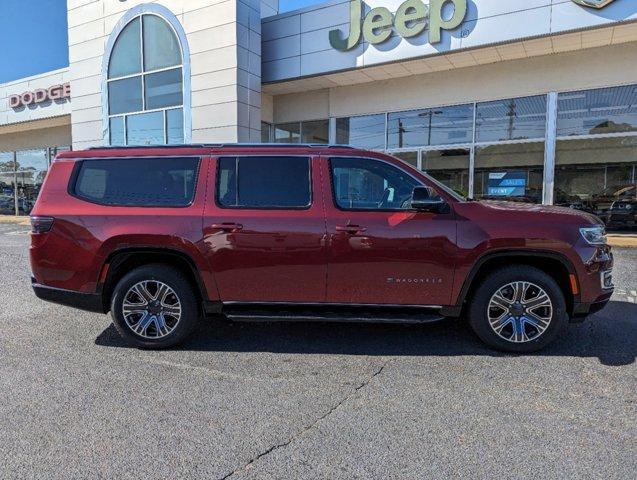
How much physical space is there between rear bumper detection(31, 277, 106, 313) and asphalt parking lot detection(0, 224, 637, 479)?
416mm

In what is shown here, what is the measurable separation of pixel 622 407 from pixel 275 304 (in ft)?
9.39

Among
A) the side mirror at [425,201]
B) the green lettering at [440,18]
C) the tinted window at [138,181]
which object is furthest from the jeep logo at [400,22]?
the tinted window at [138,181]

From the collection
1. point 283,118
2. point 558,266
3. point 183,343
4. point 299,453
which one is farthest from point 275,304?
point 283,118

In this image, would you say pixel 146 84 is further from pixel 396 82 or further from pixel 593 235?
pixel 593 235

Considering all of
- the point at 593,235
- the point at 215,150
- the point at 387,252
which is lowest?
the point at 387,252

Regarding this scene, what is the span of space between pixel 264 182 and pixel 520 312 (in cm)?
269

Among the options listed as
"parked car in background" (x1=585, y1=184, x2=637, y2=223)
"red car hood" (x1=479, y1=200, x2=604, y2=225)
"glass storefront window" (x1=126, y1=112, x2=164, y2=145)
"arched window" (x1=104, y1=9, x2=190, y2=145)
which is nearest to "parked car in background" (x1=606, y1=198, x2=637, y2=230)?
"parked car in background" (x1=585, y1=184, x2=637, y2=223)

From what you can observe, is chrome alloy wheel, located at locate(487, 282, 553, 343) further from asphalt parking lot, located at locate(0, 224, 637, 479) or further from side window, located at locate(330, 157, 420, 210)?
side window, located at locate(330, 157, 420, 210)

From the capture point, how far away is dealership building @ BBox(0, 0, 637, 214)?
36.9 ft

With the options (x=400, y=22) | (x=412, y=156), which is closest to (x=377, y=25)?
(x=400, y=22)

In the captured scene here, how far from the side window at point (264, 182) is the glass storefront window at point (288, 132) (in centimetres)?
1164

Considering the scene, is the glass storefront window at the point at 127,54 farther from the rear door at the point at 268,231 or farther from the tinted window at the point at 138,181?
the rear door at the point at 268,231

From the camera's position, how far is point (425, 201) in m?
4.10

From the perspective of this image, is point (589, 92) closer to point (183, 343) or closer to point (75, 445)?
point (183, 343)
